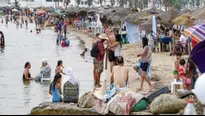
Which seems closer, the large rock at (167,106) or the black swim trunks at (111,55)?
the large rock at (167,106)

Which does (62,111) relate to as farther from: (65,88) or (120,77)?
(120,77)

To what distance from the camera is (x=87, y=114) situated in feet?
24.9

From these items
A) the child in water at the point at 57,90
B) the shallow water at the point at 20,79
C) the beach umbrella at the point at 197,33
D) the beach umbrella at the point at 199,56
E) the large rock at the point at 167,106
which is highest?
the beach umbrella at the point at 197,33

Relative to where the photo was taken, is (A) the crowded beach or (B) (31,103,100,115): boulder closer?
(B) (31,103,100,115): boulder

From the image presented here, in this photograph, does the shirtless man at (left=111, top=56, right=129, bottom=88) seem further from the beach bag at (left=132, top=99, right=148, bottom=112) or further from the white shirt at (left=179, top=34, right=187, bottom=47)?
the white shirt at (left=179, top=34, right=187, bottom=47)

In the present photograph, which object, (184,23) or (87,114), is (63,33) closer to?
(184,23)

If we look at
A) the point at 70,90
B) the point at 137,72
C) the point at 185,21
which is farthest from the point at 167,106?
the point at 185,21

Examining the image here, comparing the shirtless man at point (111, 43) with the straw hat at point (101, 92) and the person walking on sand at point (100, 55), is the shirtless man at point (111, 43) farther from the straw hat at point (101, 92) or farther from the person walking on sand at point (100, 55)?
the straw hat at point (101, 92)

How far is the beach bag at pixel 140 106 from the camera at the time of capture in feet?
25.4

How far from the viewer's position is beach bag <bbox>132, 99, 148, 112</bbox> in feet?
25.4

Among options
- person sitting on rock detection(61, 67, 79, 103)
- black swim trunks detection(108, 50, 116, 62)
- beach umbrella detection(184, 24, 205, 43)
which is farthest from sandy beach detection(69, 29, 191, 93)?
person sitting on rock detection(61, 67, 79, 103)

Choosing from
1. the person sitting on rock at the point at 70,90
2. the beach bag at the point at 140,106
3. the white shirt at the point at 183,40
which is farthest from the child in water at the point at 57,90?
the white shirt at the point at 183,40

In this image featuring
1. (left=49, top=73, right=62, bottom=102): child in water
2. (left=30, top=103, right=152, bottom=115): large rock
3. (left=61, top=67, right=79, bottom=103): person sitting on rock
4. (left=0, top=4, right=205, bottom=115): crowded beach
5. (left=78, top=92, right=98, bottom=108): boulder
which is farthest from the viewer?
(left=49, top=73, right=62, bottom=102): child in water

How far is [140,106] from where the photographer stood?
7.82 meters
